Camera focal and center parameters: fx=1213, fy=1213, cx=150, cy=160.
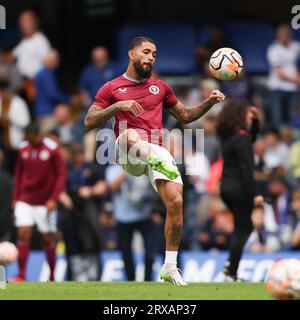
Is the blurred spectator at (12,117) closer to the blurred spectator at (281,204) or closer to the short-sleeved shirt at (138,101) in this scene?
the blurred spectator at (281,204)

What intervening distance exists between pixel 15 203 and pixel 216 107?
5932 mm

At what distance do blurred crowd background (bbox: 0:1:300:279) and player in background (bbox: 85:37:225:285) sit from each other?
178 inches

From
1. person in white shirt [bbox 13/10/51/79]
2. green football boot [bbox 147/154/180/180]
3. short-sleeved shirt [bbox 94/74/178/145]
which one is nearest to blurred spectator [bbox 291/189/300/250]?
person in white shirt [bbox 13/10/51/79]

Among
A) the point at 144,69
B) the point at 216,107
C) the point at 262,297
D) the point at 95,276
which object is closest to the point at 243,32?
the point at 216,107

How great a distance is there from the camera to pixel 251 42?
2481 centimetres

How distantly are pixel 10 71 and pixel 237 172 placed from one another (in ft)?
30.0

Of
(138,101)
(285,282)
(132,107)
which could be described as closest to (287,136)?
(138,101)

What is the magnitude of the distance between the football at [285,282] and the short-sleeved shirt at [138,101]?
9.54 ft

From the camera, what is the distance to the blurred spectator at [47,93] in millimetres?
23547

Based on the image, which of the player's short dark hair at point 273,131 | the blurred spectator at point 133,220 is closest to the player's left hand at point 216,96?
the blurred spectator at point 133,220

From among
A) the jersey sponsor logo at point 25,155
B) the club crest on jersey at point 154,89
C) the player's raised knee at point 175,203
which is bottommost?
the player's raised knee at point 175,203

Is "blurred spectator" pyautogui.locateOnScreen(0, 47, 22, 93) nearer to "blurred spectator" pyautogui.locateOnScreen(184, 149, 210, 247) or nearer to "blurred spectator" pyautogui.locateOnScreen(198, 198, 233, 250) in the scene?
"blurred spectator" pyautogui.locateOnScreen(184, 149, 210, 247)

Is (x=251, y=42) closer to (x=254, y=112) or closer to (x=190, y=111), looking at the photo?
(x=254, y=112)
